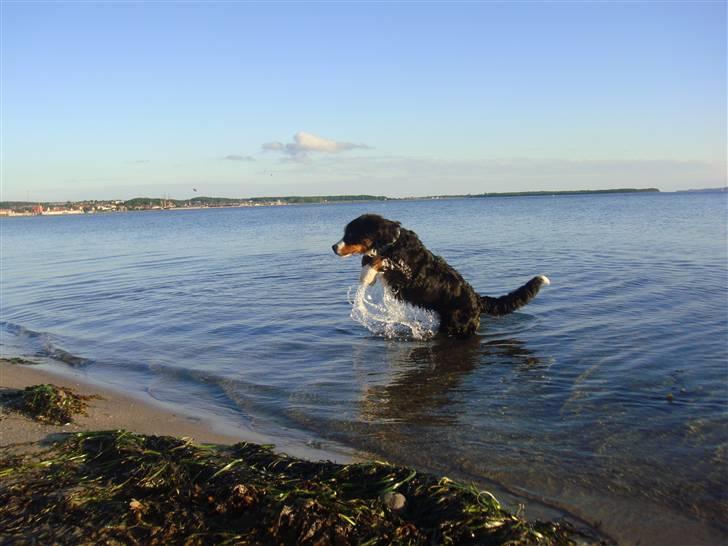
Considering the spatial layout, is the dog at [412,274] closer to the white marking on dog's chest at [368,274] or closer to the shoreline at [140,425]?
the white marking on dog's chest at [368,274]

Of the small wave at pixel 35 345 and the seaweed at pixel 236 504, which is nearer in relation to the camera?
the seaweed at pixel 236 504

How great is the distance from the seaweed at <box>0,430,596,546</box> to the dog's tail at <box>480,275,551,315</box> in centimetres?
493

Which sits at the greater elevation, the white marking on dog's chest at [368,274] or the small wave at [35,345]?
the white marking on dog's chest at [368,274]

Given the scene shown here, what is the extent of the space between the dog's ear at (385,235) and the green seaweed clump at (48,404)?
4.14 m

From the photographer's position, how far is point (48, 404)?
5.33 meters

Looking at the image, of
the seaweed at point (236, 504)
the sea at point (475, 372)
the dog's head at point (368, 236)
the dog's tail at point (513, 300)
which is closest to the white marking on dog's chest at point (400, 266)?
the dog's head at point (368, 236)

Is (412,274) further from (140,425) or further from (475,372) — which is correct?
(140,425)

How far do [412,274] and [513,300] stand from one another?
1.53 metres

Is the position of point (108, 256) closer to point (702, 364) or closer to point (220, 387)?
point (220, 387)

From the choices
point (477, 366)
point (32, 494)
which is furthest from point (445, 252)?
point (32, 494)

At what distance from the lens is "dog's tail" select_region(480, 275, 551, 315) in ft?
27.0

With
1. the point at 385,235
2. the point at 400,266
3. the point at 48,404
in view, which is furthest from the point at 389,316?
the point at 48,404

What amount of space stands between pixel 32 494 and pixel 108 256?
69.0 feet

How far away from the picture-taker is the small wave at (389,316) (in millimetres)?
8414
